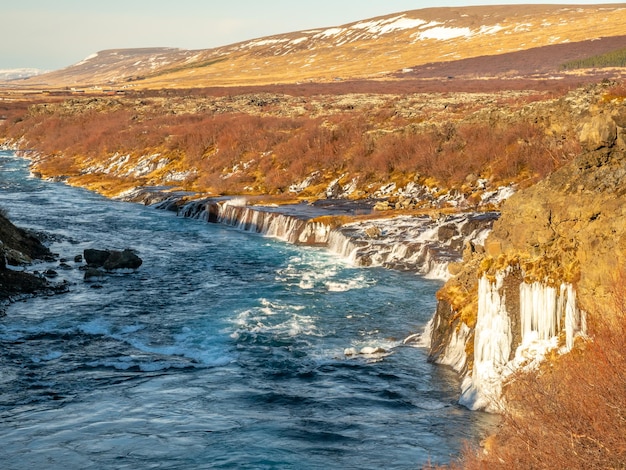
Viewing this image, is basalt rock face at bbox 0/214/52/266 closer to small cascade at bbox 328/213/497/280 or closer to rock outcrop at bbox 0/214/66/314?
rock outcrop at bbox 0/214/66/314

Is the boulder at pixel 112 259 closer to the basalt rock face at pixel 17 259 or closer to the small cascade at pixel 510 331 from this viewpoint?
the basalt rock face at pixel 17 259

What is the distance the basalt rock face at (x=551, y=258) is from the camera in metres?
16.5

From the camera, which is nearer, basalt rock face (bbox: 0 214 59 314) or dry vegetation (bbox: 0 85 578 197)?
basalt rock face (bbox: 0 214 59 314)

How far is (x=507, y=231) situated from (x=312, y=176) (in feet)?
112

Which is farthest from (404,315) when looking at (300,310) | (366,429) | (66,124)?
(66,124)

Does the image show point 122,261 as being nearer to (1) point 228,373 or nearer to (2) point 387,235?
(2) point 387,235

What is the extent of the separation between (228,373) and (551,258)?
9.16 meters

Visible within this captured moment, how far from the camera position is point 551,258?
17734 mm

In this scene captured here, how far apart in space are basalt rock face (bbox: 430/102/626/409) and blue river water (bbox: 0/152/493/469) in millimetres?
1582

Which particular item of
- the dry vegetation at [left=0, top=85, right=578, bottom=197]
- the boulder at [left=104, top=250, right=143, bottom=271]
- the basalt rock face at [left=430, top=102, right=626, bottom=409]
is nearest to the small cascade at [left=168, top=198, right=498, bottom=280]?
the dry vegetation at [left=0, top=85, right=578, bottom=197]

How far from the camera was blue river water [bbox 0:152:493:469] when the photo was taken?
15.8 meters

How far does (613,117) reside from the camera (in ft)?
60.4

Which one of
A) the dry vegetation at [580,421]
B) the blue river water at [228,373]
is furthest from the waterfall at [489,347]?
the dry vegetation at [580,421]

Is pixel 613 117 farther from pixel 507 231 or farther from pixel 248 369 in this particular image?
pixel 248 369
